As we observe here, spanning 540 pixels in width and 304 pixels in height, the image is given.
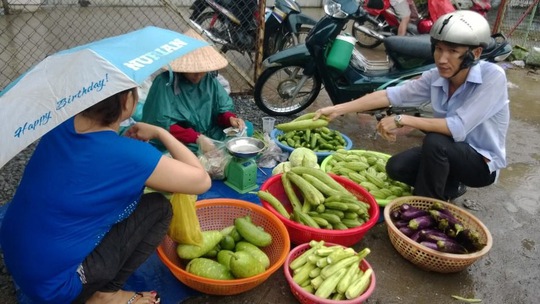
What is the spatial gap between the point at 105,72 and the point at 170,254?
136cm

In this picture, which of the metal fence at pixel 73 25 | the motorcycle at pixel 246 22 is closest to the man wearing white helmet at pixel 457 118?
the metal fence at pixel 73 25

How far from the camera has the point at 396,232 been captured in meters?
2.84

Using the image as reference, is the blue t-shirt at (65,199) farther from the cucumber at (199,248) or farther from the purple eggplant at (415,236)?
the purple eggplant at (415,236)

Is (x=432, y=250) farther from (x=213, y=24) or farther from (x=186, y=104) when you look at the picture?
(x=213, y=24)

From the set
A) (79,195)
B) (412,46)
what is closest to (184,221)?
(79,195)

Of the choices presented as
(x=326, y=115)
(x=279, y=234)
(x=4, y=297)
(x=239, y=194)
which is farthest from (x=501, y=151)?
(x=4, y=297)

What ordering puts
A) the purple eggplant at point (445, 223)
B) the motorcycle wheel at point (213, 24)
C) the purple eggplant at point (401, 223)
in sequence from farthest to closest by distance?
the motorcycle wheel at point (213, 24) → the purple eggplant at point (401, 223) → the purple eggplant at point (445, 223)

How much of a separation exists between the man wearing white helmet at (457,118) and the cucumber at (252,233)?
1.24 meters

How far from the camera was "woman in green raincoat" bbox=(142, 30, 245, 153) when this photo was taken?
325 cm

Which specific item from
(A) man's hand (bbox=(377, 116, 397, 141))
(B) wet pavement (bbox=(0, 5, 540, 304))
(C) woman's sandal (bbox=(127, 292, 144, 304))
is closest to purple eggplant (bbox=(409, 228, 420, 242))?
(B) wet pavement (bbox=(0, 5, 540, 304))

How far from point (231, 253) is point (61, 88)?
1.36 metres

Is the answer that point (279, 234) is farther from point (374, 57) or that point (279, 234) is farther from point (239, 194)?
point (374, 57)

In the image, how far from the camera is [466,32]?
279cm

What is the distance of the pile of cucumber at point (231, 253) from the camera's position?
7.57 feet
